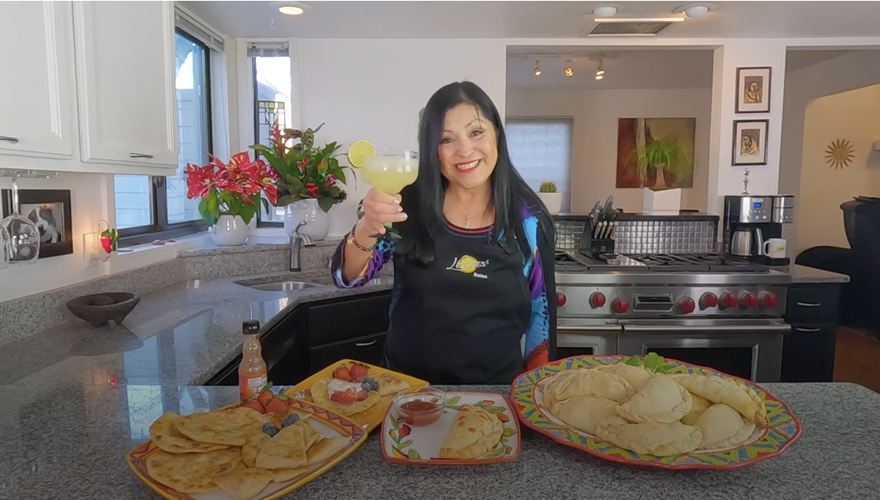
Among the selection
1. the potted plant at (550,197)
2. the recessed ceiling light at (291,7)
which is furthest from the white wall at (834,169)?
the recessed ceiling light at (291,7)

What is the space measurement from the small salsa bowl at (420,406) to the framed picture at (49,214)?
4.62 feet

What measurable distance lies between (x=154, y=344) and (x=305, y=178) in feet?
4.75

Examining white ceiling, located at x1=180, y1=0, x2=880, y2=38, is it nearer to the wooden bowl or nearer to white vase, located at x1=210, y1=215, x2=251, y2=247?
white vase, located at x1=210, y1=215, x2=251, y2=247

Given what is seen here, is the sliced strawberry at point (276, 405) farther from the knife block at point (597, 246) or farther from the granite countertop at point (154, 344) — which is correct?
the knife block at point (597, 246)

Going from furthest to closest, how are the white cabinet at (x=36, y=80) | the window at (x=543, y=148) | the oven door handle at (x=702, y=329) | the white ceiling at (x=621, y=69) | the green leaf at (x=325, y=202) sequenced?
the window at (x=543, y=148)
the white ceiling at (x=621, y=69)
the green leaf at (x=325, y=202)
the oven door handle at (x=702, y=329)
the white cabinet at (x=36, y=80)

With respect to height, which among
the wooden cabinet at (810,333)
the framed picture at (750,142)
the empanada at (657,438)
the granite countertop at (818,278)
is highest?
the framed picture at (750,142)

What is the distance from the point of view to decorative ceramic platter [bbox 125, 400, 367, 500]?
2.26ft

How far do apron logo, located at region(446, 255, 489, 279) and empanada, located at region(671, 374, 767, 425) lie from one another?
58 centimetres

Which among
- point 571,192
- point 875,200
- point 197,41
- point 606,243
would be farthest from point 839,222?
point 197,41

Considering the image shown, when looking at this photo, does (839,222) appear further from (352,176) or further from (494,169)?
(494,169)

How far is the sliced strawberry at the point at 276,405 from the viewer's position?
2.99 ft

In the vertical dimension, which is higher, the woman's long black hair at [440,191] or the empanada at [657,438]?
the woman's long black hair at [440,191]

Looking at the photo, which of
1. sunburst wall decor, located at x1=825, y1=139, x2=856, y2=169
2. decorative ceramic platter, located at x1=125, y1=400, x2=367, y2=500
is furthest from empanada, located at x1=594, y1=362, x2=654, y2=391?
sunburst wall decor, located at x1=825, y1=139, x2=856, y2=169

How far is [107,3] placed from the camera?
1563 millimetres
